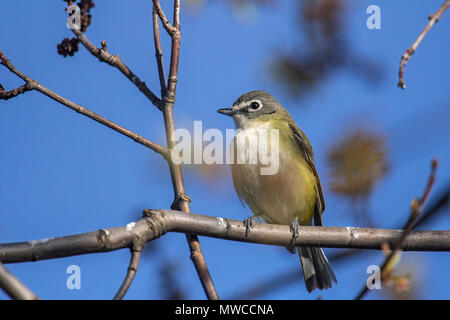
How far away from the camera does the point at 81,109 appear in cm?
443

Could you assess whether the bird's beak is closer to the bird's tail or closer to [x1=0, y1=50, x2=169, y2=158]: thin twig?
the bird's tail

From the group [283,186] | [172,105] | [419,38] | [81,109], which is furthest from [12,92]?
[283,186]

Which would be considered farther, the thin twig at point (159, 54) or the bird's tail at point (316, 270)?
the bird's tail at point (316, 270)

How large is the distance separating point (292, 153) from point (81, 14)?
11.9ft

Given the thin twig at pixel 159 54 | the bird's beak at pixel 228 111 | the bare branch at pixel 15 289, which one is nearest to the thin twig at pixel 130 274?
the bare branch at pixel 15 289

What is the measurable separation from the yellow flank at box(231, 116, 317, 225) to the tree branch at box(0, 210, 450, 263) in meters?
1.96

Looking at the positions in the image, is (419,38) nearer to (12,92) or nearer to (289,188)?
(12,92)

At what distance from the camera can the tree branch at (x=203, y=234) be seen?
3.45 metres

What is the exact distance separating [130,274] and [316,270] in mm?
Result: 4373

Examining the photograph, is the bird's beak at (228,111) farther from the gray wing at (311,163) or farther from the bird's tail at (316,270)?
the bird's tail at (316,270)

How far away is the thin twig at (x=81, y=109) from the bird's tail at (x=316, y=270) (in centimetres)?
331

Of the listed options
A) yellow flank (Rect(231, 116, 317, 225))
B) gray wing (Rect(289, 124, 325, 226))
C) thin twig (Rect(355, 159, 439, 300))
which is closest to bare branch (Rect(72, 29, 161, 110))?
Result: yellow flank (Rect(231, 116, 317, 225))

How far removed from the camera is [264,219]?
738 centimetres
